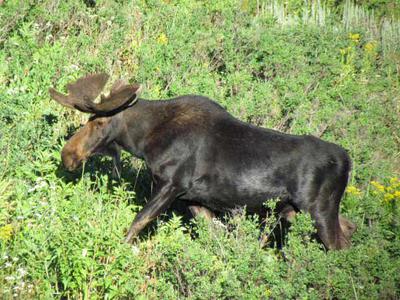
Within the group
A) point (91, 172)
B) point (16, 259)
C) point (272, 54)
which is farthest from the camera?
point (272, 54)

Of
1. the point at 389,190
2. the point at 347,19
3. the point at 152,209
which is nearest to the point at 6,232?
the point at 152,209

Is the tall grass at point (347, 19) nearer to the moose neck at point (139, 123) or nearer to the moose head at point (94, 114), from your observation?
the moose neck at point (139, 123)

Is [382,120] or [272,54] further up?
[272,54]

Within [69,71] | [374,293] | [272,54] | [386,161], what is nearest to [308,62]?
[272,54]

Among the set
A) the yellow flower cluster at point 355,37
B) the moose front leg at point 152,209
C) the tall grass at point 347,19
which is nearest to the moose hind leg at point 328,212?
the moose front leg at point 152,209

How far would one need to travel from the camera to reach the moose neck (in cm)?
897

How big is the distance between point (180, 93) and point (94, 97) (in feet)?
7.97

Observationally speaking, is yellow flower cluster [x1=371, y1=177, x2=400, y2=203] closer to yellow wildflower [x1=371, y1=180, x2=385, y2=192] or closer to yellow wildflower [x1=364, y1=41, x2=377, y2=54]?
yellow wildflower [x1=371, y1=180, x2=385, y2=192]

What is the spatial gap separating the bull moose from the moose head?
0.01 metres

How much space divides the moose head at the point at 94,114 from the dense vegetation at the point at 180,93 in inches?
13.3

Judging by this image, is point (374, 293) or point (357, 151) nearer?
point (374, 293)

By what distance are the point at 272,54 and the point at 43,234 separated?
6964 millimetres

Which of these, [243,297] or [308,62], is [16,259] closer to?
[243,297]

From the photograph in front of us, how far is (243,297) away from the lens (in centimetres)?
708
